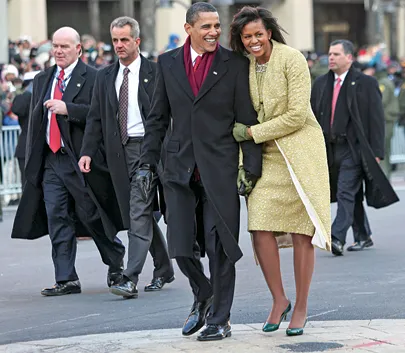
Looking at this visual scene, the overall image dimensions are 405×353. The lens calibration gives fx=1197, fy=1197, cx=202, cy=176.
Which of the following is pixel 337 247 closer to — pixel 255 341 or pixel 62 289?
pixel 62 289

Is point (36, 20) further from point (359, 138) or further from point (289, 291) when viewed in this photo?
point (289, 291)

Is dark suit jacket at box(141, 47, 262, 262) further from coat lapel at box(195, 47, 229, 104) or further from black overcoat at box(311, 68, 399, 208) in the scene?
black overcoat at box(311, 68, 399, 208)

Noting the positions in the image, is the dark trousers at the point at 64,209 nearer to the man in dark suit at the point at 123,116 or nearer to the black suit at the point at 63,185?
the black suit at the point at 63,185

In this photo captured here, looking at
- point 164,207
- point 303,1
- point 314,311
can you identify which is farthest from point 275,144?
point 303,1

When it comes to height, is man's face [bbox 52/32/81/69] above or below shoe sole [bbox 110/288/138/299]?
above

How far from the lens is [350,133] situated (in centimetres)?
1098

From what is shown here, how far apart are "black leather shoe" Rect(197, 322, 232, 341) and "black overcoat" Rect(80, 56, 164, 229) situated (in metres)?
2.08

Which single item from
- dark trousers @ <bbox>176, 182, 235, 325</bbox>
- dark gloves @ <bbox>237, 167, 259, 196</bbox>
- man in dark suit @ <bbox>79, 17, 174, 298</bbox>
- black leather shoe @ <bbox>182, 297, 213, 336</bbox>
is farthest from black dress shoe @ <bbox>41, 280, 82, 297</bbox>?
dark gloves @ <bbox>237, 167, 259, 196</bbox>

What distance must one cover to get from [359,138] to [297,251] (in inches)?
164

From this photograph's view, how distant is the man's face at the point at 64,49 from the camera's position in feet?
29.6

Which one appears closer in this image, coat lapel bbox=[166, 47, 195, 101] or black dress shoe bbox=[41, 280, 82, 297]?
coat lapel bbox=[166, 47, 195, 101]

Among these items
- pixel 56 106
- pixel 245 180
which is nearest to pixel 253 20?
pixel 245 180

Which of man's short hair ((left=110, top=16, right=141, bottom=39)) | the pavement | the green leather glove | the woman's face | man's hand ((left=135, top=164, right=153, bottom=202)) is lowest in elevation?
the pavement

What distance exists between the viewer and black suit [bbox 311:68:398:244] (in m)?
10.9
